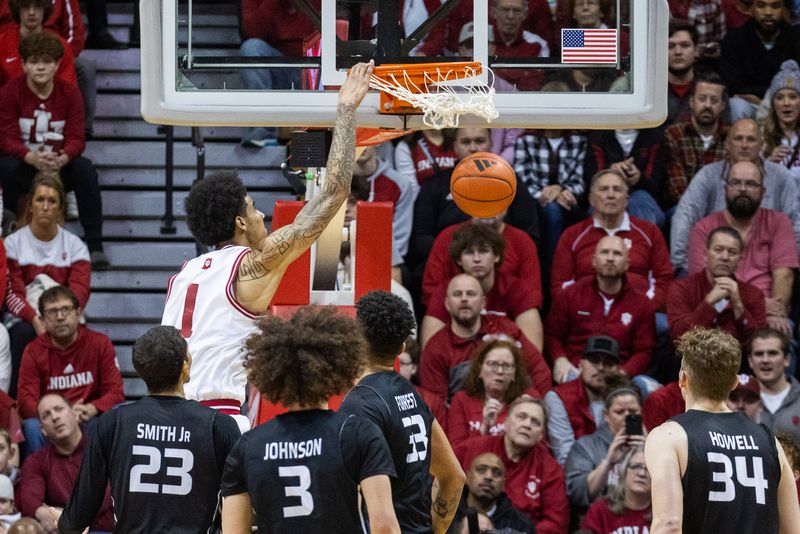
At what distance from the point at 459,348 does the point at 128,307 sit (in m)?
2.71

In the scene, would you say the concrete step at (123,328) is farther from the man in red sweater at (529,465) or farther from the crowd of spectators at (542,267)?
the man in red sweater at (529,465)

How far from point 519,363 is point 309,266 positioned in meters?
2.23

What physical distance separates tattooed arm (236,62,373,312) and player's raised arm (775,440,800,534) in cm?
226

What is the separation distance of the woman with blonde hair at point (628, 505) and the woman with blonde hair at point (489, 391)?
909 mm

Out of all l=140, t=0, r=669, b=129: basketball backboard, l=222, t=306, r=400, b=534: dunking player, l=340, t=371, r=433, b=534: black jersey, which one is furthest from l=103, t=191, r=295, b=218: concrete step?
l=222, t=306, r=400, b=534: dunking player

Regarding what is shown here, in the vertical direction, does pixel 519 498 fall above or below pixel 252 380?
below

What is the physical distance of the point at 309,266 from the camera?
23.8 feet

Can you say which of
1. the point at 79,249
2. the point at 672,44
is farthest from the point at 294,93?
the point at 672,44

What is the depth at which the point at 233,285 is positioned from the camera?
20.5 feet

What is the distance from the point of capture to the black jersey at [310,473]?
15.5ft

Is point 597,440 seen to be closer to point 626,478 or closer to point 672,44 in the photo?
point 626,478

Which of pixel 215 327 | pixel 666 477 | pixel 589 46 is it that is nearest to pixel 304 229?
pixel 215 327

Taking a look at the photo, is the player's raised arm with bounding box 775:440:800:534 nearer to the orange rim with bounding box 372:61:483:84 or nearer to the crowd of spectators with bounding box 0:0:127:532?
the orange rim with bounding box 372:61:483:84

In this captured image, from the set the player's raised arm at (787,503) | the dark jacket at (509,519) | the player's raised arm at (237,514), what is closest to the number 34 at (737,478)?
the player's raised arm at (787,503)
